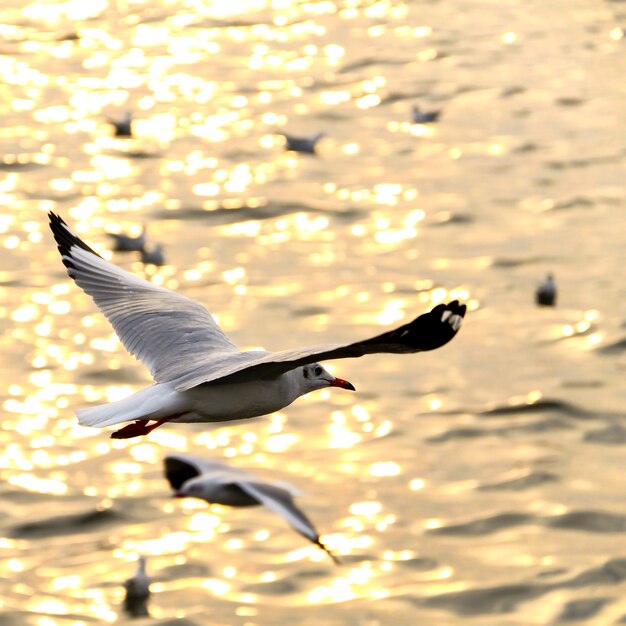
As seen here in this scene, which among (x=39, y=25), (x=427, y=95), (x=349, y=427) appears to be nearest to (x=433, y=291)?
(x=349, y=427)

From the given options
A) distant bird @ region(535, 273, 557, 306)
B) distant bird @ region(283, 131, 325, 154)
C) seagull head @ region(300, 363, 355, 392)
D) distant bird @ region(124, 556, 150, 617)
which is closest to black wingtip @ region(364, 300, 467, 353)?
seagull head @ region(300, 363, 355, 392)

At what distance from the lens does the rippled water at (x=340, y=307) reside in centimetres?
2392

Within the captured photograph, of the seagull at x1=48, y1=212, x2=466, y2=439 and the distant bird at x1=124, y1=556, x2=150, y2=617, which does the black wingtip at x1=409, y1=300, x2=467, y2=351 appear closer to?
the seagull at x1=48, y1=212, x2=466, y2=439

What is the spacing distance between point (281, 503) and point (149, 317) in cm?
211

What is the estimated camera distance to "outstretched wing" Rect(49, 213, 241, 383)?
1359 cm

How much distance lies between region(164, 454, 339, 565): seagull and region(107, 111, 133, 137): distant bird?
71.2 feet

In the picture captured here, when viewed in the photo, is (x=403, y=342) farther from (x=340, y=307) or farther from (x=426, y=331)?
(x=340, y=307)

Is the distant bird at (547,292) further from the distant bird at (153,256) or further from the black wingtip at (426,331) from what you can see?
the black wingtip at (426,331)

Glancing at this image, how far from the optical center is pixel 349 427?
86.7ft

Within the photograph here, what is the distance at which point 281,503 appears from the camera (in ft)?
42.9

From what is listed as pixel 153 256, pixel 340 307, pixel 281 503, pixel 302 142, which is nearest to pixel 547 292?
pixel 340 307

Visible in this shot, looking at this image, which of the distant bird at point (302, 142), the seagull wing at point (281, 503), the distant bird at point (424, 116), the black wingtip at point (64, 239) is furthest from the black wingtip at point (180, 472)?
the distant bird at point (424, 116)

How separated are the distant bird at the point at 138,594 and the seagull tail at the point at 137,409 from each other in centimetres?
1056

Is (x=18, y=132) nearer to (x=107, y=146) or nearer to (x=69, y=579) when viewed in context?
(x=107, y=146)
